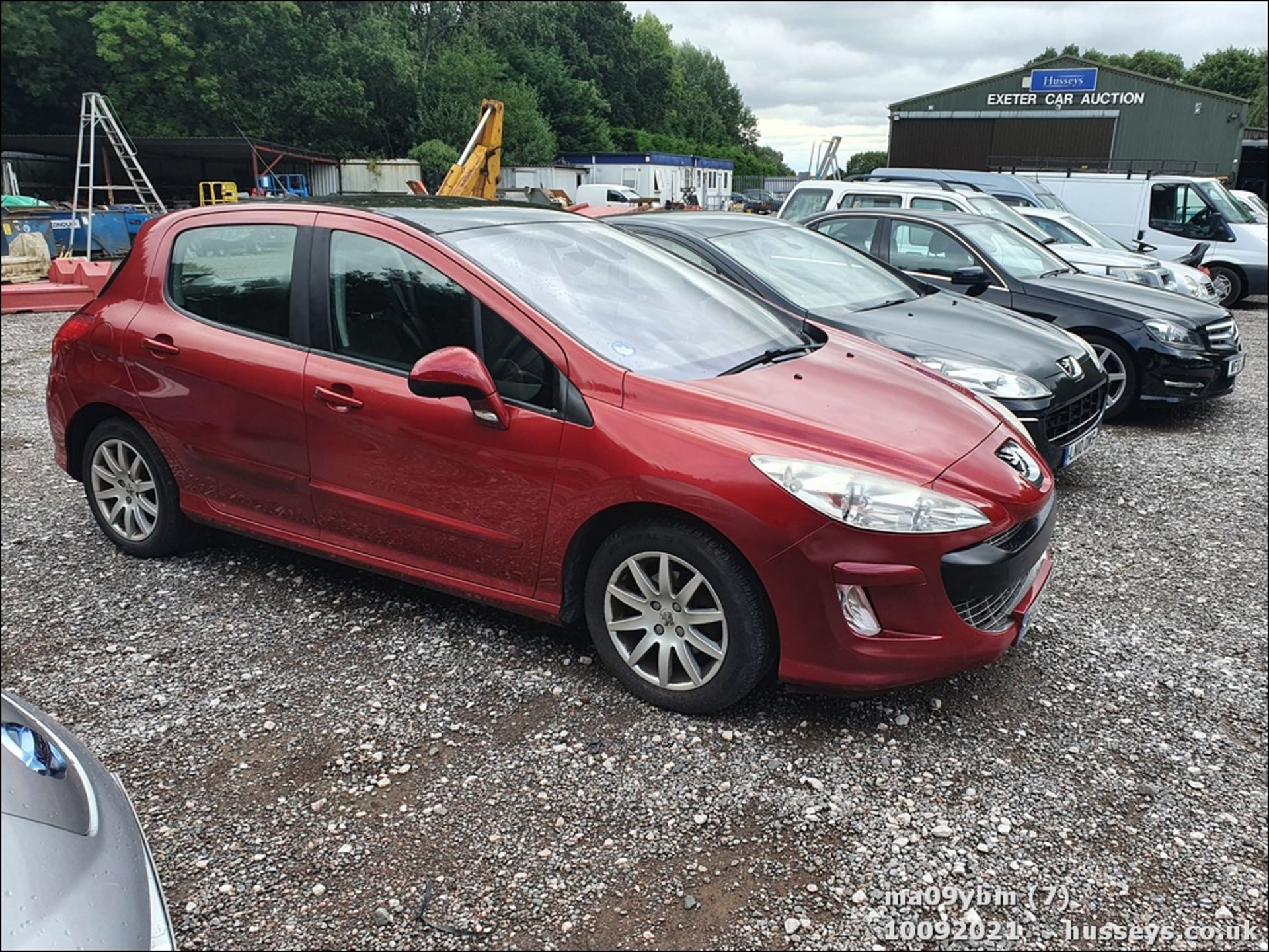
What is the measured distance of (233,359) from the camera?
12.4ft

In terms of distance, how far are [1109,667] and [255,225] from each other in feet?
12.7

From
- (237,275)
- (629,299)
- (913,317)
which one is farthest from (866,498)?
(913,317)

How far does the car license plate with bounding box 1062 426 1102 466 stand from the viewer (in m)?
5.13

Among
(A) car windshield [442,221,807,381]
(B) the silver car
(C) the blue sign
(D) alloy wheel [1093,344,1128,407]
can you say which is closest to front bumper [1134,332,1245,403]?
(D) alloy wheel [1093,344,1128,407]

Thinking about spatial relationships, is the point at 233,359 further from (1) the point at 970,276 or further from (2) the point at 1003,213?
(2) the point at 1003,213

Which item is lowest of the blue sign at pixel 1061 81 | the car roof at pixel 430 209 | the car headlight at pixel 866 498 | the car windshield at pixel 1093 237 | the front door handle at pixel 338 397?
the car headlight at pixel 866 498

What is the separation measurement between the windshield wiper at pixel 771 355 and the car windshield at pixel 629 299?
Answer: 29 mm

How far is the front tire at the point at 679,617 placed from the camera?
289cm

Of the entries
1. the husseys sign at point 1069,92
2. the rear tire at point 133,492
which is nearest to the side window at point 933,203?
the rear tire at point 133,492

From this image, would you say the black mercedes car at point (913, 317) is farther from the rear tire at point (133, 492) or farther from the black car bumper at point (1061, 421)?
the rear tire at point (133, 492)

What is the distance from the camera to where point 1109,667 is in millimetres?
3580

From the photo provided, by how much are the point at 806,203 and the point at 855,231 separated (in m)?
3.08

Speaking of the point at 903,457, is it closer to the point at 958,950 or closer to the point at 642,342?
the point at 642,342

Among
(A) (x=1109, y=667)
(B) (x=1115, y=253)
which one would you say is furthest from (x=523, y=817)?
(B) (x=1115, y=253)
